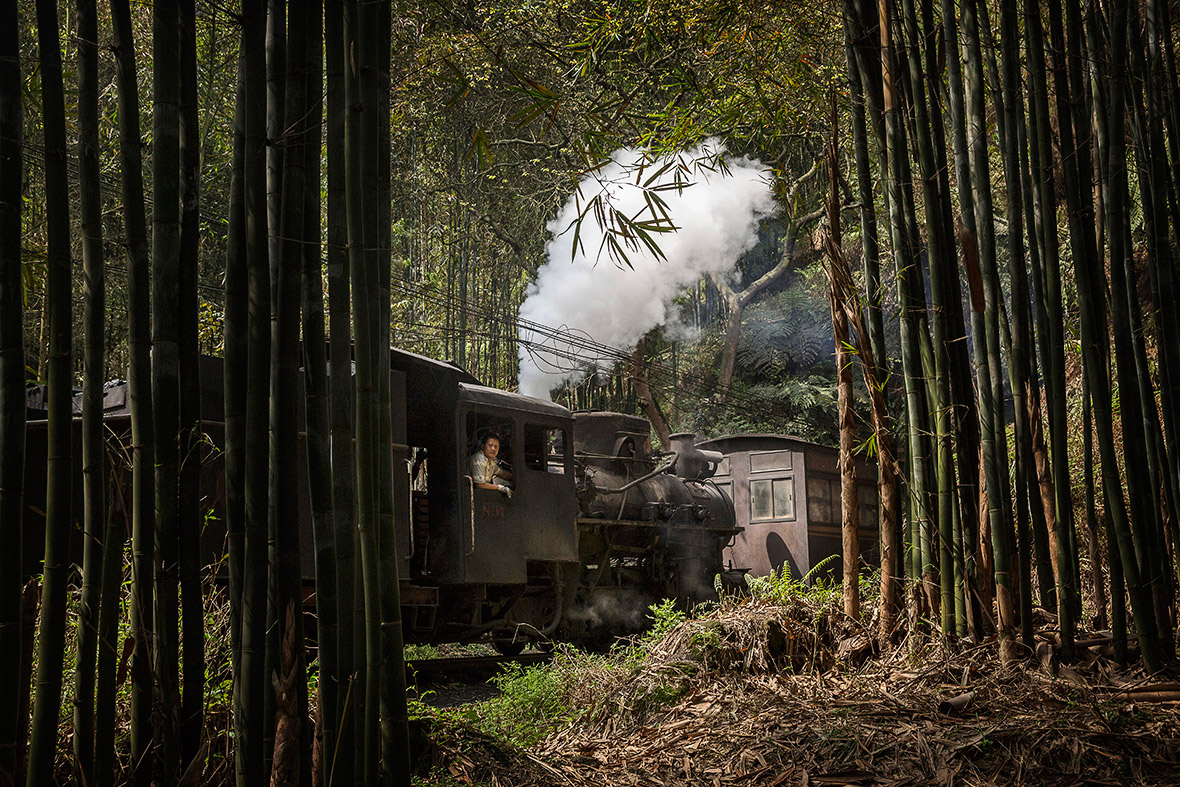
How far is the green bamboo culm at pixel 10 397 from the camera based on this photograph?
1536 millimetres

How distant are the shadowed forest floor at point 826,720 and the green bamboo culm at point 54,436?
1.10 m

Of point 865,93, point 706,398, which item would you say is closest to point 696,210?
point 706,398

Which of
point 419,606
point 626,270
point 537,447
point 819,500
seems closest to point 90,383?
point 419,606

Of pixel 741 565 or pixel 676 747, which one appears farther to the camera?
pixel 741 565

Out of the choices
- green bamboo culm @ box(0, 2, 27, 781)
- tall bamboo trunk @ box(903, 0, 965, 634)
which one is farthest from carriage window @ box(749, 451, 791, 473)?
green bamboo culm @ box(0, 2, 27, 781)

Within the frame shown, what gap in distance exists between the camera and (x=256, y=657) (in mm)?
1736

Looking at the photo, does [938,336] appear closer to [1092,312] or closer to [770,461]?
[1092,312]

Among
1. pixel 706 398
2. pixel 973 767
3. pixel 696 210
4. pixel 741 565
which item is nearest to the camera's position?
pixel 973 767

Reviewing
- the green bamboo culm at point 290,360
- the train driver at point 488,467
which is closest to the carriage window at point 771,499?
the train driver at point 488,467

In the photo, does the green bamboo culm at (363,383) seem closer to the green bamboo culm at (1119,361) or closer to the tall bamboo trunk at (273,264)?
the tall bamboo trunk at (273,264)

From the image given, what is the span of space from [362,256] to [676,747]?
164 centimetres

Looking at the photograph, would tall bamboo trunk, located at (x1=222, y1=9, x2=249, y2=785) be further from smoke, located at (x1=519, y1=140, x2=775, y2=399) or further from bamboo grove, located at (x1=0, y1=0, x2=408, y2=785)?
smoke, located at (x1=519, y1=140, x2=775, y2=399)

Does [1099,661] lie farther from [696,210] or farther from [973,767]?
[696,210]

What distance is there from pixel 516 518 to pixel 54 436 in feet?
19.7
